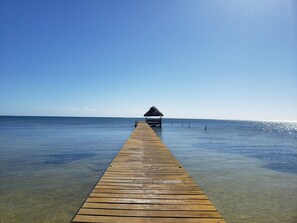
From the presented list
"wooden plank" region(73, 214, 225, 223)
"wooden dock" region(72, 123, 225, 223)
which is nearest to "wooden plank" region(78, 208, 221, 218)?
"wooden dock" region(72, 123, 225, 223)

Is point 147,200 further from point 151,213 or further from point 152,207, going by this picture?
point 151,213

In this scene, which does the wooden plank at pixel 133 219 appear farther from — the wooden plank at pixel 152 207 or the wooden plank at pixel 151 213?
the wooden plank at pixel 152 207

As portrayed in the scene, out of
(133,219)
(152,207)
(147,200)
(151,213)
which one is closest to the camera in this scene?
(133,219)

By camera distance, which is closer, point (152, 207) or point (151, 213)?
point (151, 213)

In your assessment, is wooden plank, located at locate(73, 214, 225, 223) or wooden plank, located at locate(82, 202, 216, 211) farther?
wooden plank, located at locate(82, 202, 216, 211)

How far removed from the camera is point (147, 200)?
4391mm

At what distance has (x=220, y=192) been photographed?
9133 millimetres

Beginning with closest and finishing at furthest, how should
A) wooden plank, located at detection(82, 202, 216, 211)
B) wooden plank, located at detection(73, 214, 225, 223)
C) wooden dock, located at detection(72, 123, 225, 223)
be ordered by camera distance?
1. wooden plank, located at detection(73, 214, 225, 223)
2. wooden dock, located at detection(72, 123, 225, 223)
3. wooden plank, located at detection(82, 202, 216, 211)

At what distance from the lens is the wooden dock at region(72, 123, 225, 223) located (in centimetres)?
366

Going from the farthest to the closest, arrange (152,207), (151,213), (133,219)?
(152,207), (151,213), (133,219)

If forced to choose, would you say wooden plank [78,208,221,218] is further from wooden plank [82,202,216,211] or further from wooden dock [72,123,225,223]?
wooden plank [82,202,216,211]

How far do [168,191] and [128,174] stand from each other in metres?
1.78

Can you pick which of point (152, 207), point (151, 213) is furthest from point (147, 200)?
point (151, 213)

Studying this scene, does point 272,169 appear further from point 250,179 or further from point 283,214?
point 283,214
